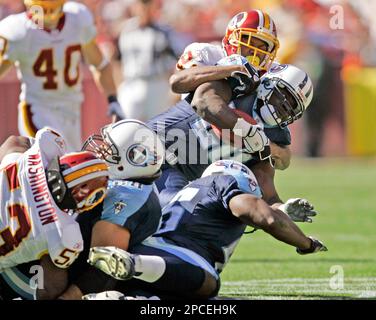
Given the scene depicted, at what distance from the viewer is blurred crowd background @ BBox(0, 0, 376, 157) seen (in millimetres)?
14961

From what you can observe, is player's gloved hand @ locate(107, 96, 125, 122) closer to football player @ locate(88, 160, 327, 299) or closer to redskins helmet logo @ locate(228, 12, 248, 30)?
redskins helmet logo @ locate(228, 12, 248, 30)

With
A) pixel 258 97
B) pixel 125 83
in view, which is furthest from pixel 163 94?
pixel 258 97

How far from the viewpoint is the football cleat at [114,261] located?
446 centimetres

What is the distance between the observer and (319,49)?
15.4 metres

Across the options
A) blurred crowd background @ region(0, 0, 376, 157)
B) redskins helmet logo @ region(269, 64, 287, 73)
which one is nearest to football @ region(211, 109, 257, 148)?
redskins helmet logo @ region(269, 64, 287, 73)

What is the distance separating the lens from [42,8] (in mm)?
7609

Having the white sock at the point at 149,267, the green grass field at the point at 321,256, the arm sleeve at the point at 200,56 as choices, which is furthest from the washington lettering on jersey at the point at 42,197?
the arm sleeve at the point at 200,56

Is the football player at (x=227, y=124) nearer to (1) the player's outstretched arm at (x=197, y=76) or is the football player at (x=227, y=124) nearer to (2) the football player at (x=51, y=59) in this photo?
(1) the player's outstretched arm at (x=197, y=76)

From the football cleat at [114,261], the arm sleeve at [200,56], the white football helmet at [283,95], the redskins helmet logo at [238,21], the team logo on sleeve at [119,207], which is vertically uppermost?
the redskins helmet logo at [238,21]

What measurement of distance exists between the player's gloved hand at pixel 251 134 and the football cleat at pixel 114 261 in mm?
1354

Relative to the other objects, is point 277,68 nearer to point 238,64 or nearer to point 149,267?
point 238,64

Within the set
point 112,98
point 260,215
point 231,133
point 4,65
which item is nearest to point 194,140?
point 231,133

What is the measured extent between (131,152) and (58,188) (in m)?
0.51
